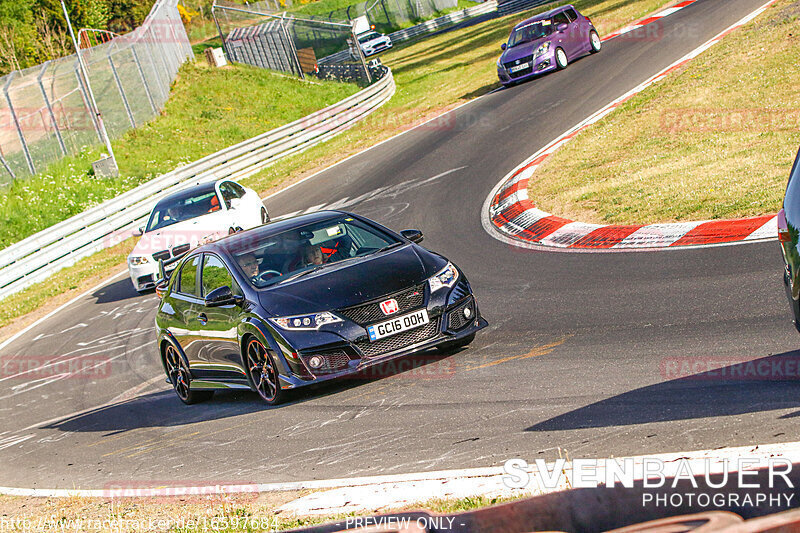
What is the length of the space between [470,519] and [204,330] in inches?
255

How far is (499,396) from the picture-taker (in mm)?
6699

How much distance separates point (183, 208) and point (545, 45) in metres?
14.7

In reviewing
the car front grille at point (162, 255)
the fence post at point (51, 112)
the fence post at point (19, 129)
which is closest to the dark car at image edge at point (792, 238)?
the car front grille at point (162, 255)

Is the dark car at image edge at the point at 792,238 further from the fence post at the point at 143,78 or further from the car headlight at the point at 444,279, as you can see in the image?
the fence post at the point at 143,78

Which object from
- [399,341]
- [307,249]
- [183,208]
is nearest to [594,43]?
[183,208]

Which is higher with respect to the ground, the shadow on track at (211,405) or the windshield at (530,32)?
the windshield at (530,32)

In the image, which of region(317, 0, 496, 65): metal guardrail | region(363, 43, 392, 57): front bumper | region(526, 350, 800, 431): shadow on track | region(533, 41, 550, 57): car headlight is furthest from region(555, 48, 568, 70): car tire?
region(317, 0, 496, 65): metal guardrail

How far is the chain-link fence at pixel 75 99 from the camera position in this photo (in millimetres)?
30469

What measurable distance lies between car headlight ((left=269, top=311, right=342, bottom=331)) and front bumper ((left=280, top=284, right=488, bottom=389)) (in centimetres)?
20

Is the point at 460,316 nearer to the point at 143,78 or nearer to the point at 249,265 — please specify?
the point at 249,265

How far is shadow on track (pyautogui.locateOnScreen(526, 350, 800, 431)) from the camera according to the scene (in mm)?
5266

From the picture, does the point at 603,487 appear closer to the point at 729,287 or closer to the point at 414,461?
the point at 414,461

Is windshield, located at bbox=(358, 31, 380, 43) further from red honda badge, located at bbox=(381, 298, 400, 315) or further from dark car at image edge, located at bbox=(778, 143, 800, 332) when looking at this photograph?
dark car at image edge, located at bbox=(778, 143, 800, 332)

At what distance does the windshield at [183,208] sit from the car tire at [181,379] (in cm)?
743
